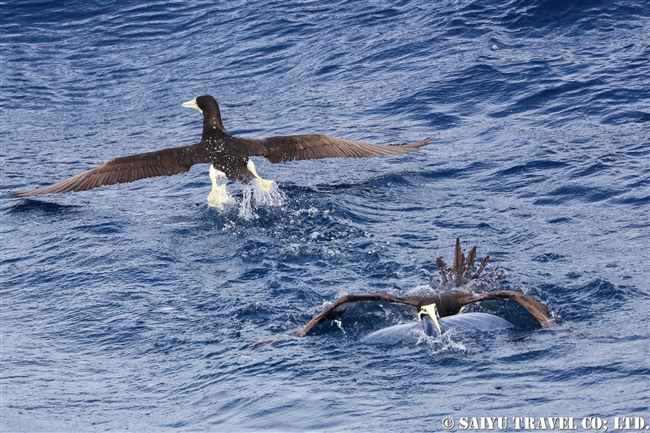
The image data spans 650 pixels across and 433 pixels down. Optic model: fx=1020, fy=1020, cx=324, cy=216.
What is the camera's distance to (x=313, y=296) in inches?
404

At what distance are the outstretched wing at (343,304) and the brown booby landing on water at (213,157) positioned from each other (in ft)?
13.8

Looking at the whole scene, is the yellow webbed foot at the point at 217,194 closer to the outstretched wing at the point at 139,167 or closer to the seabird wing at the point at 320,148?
the outstretched wing at the point at 139,167

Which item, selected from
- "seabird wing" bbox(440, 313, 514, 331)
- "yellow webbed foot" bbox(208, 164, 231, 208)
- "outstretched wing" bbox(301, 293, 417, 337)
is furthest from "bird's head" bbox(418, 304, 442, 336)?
"yellow webbed foot" bbox(208, 164, 231, 208)

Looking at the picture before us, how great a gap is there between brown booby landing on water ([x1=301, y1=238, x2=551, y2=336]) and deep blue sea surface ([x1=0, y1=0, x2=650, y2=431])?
189 millimetres

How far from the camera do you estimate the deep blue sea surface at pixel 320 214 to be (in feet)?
27.4

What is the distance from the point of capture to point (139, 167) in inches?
527

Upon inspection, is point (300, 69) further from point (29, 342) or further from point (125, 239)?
point (29, 342)

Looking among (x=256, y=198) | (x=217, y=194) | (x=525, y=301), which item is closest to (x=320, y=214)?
(x=256, y=198)

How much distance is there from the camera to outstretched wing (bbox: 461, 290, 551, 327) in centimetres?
887

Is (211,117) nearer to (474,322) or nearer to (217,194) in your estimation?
(217,194)

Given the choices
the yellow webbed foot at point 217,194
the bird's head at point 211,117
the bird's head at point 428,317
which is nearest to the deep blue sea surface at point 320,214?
the bird's head at point 428,317

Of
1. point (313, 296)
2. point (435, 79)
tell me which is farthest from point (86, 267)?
point (435, 79)

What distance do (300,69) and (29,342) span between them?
9.89m

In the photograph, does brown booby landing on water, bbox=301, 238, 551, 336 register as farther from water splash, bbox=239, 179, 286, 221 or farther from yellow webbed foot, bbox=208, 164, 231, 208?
yellow webbed foot, bbox=208, 164, 231, 208
